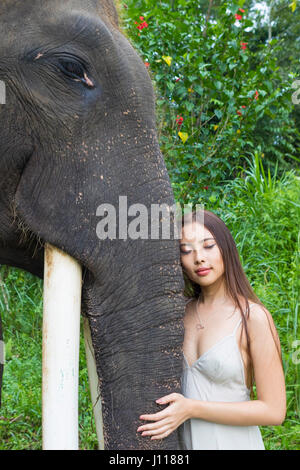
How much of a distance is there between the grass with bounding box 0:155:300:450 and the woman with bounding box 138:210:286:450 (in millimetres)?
1300

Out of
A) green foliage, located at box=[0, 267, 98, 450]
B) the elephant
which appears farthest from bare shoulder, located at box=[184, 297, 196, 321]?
green foliage, located at box=[0, 267, 98, 450]

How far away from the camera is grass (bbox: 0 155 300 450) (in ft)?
11.3

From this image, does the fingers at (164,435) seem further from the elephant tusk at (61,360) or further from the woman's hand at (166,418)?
the elephant tusk at (61,360)

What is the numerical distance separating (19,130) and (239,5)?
3.03m

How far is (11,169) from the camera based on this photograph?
1711 mm

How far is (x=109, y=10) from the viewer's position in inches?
77.3

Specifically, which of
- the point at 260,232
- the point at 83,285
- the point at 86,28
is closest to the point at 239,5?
the point at 260,232

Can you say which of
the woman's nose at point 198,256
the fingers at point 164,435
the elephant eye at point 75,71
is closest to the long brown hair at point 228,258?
the woman's nose at point 198,256

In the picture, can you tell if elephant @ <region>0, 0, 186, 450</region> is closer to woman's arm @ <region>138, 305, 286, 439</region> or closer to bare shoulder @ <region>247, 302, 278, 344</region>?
woman's arm @ <region>138, 305, 286, 439</region>

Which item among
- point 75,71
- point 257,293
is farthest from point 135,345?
point 257,293

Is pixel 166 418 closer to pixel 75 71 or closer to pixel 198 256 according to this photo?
pixel 198 256

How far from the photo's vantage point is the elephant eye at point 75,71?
1711 millimetres

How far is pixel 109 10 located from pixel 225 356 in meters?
1.20

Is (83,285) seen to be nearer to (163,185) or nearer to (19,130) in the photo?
(163,185)
